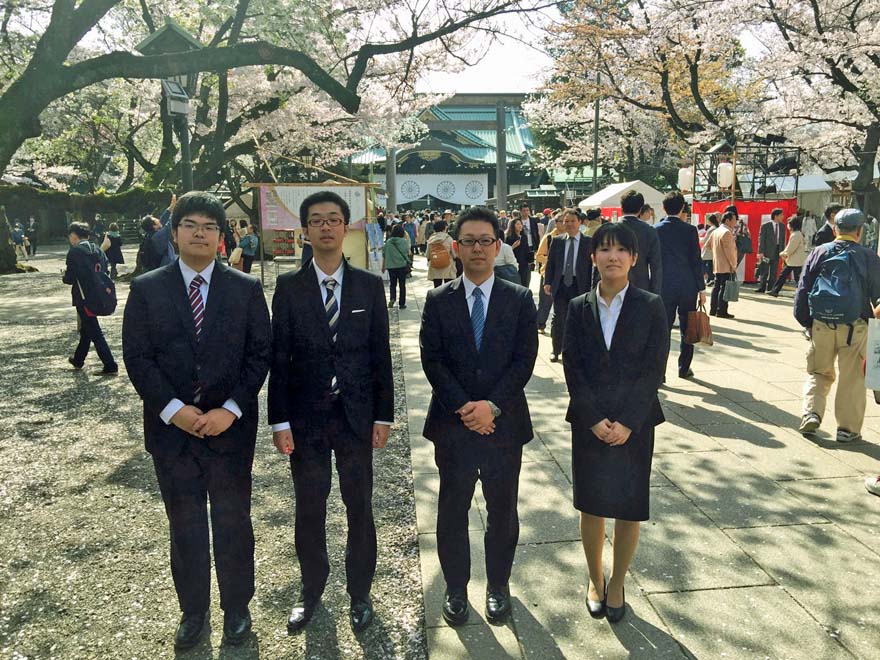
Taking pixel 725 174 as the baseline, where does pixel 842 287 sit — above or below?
below

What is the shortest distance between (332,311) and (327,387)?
12.8 inches

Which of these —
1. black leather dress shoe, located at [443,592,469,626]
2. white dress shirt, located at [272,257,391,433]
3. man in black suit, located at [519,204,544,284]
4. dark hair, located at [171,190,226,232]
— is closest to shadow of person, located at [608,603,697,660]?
black leather dress shoe, located at [443,592,469,626]

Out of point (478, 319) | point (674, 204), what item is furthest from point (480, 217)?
point (674, 204)

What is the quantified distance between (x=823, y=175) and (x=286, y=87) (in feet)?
58.4

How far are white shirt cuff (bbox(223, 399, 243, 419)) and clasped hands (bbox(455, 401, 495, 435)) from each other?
35.8 inches

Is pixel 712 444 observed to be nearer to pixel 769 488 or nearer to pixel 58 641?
pixel 769 488

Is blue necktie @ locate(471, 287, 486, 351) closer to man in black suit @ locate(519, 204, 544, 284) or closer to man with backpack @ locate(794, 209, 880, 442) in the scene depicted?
man with backpack @ locate(794, 209, 880, 442)

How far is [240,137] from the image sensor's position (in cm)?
2244

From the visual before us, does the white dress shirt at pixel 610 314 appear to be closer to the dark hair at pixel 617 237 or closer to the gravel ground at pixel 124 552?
the dark hair at pixel 617 237

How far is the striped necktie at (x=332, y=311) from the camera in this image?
2810mm

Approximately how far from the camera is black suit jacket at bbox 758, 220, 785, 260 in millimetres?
13750

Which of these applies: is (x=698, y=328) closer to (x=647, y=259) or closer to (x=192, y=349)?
(x=647, y=259)

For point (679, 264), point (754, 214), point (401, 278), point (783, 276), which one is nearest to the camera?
point (679, 264)

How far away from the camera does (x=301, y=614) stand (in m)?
2.94
